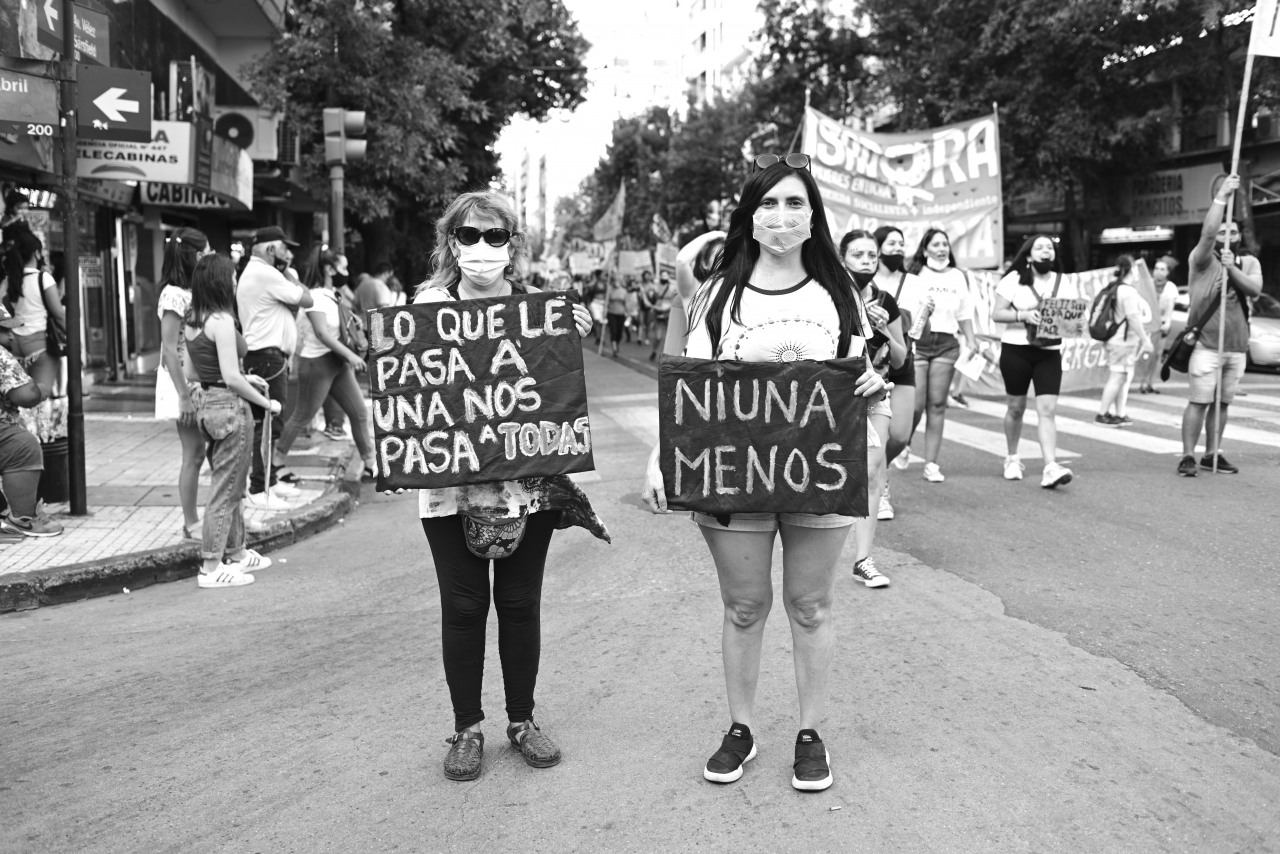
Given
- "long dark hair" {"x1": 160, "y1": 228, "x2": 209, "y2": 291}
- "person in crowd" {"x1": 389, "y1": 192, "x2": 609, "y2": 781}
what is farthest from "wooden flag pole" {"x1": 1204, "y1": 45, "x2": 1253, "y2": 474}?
"long dark hair" {"x1": 160, "y1": 228, "x2": 209, "y2": 291}

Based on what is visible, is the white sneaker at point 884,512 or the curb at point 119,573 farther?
the white sneaker at point 884,512

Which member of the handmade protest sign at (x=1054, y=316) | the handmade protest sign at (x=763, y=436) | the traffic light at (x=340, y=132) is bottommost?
the handmade protest sign at (x=763, y=436)

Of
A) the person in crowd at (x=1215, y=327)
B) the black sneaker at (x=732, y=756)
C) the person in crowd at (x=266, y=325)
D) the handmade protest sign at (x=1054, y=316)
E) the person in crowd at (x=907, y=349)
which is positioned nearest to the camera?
the black sneaker at (x=732, y=756)

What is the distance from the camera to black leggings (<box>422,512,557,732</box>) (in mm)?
3742

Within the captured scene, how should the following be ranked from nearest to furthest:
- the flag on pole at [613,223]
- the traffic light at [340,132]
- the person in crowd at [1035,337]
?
the person in crowd at [1035,337] → the traffic light at [340,132] → the flag on pole at [613,223]

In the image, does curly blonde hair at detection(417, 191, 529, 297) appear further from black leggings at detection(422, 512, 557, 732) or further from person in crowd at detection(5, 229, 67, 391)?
person in crowd at detection(5, 229, 67, 391)

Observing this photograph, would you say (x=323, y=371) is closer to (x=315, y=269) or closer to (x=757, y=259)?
(x=315, y=269)

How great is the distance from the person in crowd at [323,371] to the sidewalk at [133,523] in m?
0.40

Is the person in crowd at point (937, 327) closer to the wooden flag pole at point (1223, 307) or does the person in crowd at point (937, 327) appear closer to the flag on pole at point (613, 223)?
the wooden flag pole at point (1223, 307)

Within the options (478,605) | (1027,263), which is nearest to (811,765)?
(478,605)

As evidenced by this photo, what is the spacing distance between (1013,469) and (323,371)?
537 cm

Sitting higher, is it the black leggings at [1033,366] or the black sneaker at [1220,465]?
the black leggings at [1033,366]

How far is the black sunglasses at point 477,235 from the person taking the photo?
3803mm

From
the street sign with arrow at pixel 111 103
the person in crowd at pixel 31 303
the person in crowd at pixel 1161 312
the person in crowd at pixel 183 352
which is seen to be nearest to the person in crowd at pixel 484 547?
the person in crowd at pixel 183 352
